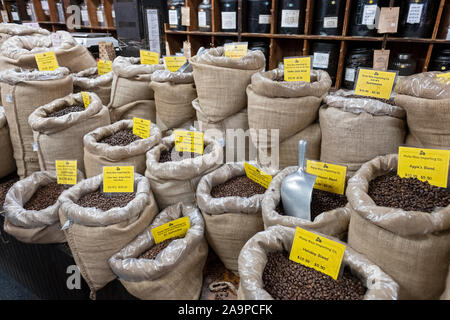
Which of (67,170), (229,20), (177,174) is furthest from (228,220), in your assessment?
(229,20)

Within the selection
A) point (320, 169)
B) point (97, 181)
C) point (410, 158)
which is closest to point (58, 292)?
point (97, 181)

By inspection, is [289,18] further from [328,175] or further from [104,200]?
[104,200]

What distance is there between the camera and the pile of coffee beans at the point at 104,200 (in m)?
1.09

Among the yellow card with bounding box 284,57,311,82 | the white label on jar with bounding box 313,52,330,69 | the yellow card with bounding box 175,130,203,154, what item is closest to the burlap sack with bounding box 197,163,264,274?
the yellow card with bounding box 175,130,203,154

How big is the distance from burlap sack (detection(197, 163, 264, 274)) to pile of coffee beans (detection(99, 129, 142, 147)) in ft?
1.32

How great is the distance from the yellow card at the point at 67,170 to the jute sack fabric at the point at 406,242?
3.65ft

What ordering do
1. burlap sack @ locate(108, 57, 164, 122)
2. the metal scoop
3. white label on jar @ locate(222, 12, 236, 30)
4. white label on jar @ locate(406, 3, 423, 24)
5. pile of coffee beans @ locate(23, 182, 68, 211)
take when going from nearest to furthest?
the metal scoop < pile of coffee beans @ locate(23, 182, 68, 211) < burlap sack @ locate(108, 57, 164, 122) < white label on jar @ locate(406, 3, 423, 24) < white label on jar @ locate(222, 12, 236, 30)

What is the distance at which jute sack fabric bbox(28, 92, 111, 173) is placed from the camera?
4.31 feet

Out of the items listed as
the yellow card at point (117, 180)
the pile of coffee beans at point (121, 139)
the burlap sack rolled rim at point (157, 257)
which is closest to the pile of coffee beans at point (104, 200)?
the yellow card at point (117, 180)

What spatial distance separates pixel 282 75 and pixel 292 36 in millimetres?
1543

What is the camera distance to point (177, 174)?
3.68 ft

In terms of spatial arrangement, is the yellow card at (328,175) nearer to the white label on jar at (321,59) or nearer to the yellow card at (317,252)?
the yellow card at (317,252)

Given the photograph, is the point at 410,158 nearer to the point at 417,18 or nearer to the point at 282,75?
the point at 282,75

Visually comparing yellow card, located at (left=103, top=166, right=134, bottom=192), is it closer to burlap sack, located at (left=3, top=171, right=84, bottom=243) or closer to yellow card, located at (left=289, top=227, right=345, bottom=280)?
burlap sack, located at (left=3, top=171, right=84, bottom=243)
